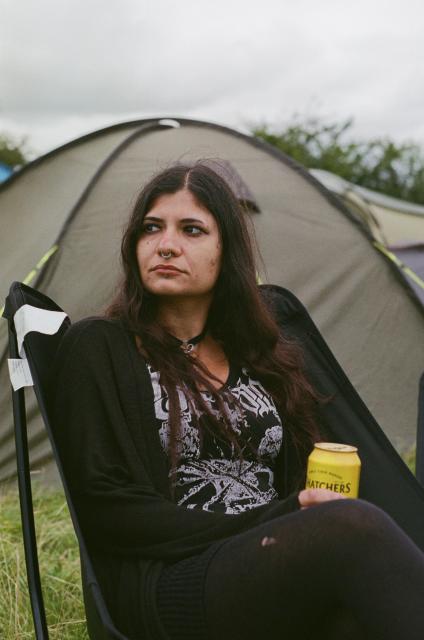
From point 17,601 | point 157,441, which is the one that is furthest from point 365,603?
point 17,601

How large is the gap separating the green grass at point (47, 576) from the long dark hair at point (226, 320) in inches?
34.9

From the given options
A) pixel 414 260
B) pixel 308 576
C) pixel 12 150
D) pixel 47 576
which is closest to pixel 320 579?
pixel 308 576

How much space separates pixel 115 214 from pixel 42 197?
40 centimetres

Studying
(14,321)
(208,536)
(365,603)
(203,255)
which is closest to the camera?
(365,603)

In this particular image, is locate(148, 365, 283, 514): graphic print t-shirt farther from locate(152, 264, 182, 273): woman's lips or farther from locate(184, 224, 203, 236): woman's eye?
locate(184, 224, 203, 236): woman's eye

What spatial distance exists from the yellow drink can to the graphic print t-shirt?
9.1 inches

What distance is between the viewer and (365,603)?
126 cm

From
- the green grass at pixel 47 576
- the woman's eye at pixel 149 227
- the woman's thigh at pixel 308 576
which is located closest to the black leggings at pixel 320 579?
the woman's thigh at pixel 308 576

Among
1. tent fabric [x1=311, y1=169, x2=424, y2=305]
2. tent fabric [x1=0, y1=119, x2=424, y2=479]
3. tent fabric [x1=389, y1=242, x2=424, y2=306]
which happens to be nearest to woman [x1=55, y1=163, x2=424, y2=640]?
tent fabric [x1=0, y1=119, x2=424, y2=479]

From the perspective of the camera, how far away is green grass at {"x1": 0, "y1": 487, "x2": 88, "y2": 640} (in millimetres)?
2119

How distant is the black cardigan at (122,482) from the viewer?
1.45 m

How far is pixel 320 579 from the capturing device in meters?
1.29

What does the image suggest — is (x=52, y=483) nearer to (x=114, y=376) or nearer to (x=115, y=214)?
(x=115, y=214)

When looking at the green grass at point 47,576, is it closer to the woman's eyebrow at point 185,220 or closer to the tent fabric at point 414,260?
the woman's eyebrow at point 185,220
